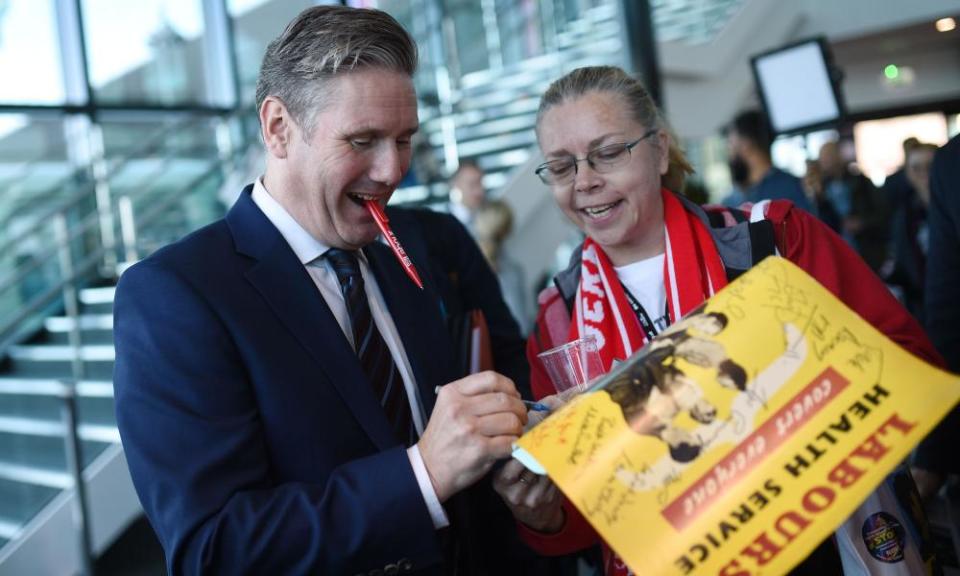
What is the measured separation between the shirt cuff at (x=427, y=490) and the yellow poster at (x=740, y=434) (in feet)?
0.74

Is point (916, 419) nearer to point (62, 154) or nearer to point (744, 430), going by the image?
point (744, 430)

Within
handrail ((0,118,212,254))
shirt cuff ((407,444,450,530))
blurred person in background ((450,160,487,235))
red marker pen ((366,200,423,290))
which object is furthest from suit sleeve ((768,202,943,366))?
handrail ((0,118,212,254))

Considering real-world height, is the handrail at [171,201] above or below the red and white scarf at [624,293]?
above

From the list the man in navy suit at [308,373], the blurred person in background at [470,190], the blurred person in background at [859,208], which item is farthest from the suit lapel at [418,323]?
the blurred person in background at [859,208]

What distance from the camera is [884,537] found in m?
1.52

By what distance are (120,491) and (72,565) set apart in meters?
0.45

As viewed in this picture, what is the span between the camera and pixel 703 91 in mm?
9398

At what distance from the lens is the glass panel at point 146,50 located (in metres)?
7.31

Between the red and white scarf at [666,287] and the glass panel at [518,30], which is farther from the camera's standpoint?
the glass panel at [518,30]

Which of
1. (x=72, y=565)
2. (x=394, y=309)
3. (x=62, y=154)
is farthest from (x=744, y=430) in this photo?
(x=62, y=154)

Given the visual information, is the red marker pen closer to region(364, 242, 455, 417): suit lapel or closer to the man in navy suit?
the man in navy suit

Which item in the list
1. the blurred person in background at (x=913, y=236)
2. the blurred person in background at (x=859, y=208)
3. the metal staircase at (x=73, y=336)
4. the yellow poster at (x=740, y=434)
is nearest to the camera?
the yellow poster at (x=740, y=434)

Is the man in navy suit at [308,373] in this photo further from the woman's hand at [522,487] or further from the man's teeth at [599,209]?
the man's teeth at [599,209]

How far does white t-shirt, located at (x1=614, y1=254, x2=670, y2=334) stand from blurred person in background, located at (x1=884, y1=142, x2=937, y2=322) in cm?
304
